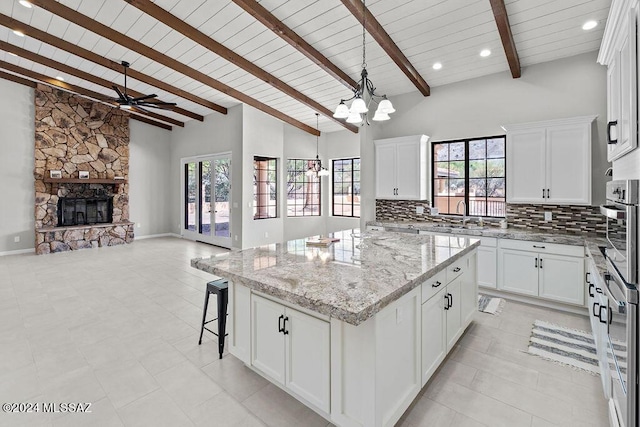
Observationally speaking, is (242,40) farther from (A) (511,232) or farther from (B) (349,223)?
(B) (349,223)

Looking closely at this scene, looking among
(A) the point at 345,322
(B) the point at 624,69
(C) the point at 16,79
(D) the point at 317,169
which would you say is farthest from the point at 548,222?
(C) the point at 16,79

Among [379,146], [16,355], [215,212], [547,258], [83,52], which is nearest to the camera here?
[16,355]

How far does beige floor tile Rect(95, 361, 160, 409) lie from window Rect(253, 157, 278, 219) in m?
5.17

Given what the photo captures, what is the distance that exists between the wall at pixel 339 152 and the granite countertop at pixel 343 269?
548 centimetres

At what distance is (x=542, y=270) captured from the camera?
3723mm

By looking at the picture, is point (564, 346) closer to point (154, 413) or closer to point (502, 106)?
point (502, 106)

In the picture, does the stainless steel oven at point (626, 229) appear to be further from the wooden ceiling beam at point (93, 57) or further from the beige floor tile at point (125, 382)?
the wooden ceiling beam at point (93, 57)

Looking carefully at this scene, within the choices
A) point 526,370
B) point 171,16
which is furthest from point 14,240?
point 526,370

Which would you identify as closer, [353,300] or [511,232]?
[353,300]

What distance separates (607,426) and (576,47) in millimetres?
4167

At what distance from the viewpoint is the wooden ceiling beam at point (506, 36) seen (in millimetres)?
3225

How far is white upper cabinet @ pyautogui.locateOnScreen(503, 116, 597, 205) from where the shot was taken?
147 inches

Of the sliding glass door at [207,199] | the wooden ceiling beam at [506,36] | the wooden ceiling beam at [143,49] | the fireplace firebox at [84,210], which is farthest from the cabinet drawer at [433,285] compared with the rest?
the fireplace firebox at [84,210]

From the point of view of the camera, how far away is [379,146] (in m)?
5.51
